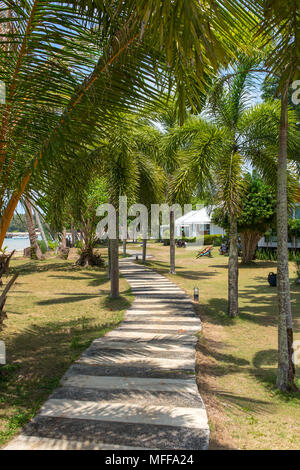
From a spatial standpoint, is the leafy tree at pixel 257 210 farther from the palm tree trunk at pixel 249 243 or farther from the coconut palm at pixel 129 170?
the coconut palm at pixel 129 170

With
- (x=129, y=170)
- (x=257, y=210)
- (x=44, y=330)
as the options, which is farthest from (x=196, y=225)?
(x=44, y=330)

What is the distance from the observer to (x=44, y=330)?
9.12 metres

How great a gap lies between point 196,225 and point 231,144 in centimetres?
3672

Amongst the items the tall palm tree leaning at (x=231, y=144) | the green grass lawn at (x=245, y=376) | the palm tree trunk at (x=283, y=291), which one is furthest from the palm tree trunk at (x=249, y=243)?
the palm tree trunk at (x=283, y=291)

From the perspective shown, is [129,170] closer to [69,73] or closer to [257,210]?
[69,73]

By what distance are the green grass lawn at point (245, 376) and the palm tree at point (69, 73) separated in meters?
3.93

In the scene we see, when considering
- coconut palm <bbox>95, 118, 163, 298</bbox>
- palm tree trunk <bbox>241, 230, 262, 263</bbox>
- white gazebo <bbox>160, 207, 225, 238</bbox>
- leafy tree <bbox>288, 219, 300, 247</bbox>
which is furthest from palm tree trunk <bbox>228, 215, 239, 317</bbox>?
white gazebo <bbox>160, 207, 225, 238</bbox>

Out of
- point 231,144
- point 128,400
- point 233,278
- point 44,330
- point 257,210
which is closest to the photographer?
point 128,400

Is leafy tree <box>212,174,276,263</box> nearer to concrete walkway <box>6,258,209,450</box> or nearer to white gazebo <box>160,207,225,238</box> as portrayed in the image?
white gazebo <box>160,207,225,238</box>

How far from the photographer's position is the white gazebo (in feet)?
117

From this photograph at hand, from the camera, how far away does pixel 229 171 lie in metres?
9.91

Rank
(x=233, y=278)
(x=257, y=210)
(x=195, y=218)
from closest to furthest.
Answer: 1. (x=233, y=278)
2. (x=257, y=210)
3. (x=195, y=218)

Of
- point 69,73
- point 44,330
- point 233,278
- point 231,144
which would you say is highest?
point 231,144
